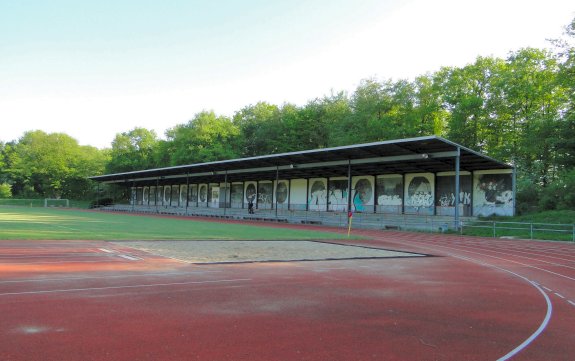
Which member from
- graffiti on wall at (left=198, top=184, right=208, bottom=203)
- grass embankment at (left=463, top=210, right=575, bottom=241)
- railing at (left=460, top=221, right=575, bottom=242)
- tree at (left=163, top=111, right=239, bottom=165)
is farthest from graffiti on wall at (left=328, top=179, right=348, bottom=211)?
tree at (left=163, top=111, right=239, bottom=165)

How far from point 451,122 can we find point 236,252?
112ft

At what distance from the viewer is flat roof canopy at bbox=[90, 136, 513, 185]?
1134 inches

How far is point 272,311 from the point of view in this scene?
22.3ft

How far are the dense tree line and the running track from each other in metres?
25.3

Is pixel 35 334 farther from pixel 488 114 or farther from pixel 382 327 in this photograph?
pixel 488 114

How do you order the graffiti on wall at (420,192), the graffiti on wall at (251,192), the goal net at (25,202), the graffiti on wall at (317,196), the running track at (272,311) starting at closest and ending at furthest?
the running track at (272,311) < the graffiti on wall at (420,192) < the graffiti on wall at (317,196) < the graffiti on wall at (251,192) < the goal net at (25,202)

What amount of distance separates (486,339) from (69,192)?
99.0m

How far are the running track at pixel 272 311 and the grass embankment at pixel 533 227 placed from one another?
42.3 ft

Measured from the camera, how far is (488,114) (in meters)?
42.1

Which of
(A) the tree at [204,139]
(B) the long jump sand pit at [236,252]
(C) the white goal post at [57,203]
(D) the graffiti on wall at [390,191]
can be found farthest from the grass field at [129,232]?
(C) the white goal post at [57,203]

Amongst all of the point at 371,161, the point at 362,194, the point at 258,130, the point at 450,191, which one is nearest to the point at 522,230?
the point at 450,191

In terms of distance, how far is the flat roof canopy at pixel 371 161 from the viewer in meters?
28.8

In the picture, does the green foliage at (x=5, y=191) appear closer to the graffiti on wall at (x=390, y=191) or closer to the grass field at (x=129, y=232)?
the grass field at (x=129, y=232)

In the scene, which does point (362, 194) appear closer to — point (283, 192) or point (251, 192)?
point (283, 192)
